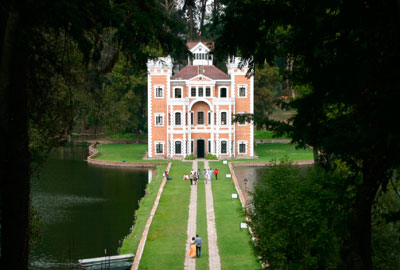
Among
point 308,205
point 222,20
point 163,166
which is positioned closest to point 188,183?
point 163,166

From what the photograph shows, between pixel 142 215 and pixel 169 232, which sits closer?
pixel 169 232

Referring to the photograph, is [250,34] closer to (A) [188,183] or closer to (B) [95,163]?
(A) [188,183]

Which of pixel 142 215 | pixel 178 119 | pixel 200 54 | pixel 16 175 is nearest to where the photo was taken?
pixel 16 175

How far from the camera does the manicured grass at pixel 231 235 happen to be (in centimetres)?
1958

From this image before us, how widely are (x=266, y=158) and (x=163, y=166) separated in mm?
10910

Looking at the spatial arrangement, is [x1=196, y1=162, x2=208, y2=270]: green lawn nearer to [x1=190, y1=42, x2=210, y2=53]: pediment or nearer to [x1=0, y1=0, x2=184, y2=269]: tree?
[x1=0, y1=0, x2=184, y2=269]: tree

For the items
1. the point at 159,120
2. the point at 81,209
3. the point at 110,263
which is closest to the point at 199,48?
the point at 159,120

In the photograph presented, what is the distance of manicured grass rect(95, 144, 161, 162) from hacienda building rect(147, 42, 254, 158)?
8.34ft

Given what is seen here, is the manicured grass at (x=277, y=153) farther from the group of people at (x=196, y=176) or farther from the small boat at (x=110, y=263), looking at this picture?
the small boat at (x=110, y=263)

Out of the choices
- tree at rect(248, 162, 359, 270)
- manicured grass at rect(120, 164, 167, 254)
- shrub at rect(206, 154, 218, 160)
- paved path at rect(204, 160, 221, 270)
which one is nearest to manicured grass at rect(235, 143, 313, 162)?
shrub at rect(206, 154, 218, 160)

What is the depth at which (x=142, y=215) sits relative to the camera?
2906 cm

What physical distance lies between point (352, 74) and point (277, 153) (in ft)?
163

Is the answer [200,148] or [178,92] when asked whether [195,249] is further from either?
[178,92]

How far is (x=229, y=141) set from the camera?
53.7 m
